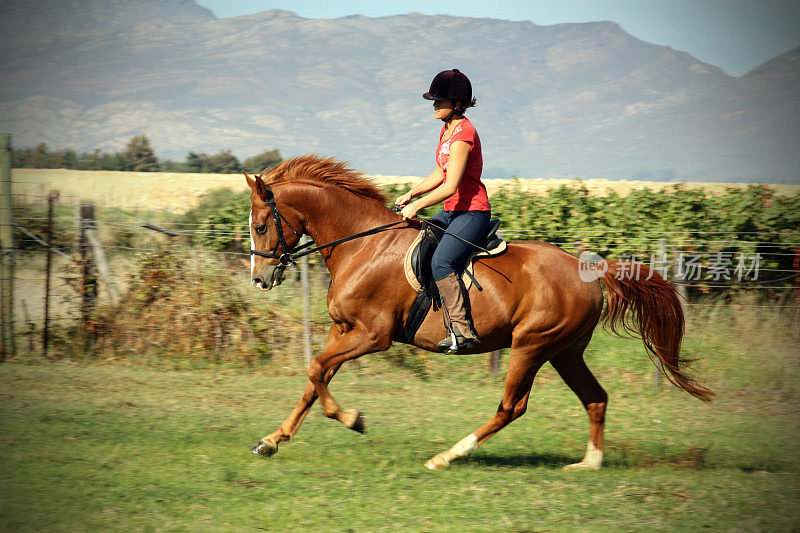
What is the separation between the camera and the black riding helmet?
5.09 meters

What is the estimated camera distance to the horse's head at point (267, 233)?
5266 mm

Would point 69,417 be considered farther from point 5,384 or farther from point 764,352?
point 764,352

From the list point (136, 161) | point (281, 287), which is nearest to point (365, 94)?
point (136, 161)

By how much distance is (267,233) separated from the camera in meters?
5.29

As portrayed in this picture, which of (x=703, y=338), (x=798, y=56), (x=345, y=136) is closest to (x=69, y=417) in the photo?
(x=703, y=338)

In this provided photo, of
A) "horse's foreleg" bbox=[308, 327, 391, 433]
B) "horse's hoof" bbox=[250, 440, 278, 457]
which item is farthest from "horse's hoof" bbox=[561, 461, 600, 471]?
"horse's hoof" bbox=[250, 440, 278, 457]

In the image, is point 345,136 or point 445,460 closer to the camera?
point 445,460

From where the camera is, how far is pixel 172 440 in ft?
18.6

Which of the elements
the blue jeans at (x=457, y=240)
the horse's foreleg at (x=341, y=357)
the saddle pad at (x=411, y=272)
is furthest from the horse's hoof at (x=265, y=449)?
the blue jeans at (x=457, y=240)

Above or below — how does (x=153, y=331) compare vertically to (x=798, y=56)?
below

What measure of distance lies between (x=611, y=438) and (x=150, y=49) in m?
132

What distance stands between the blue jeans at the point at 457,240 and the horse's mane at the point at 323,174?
0.75m

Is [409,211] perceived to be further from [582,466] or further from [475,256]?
[582,466]

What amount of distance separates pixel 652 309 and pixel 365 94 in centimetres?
10145
